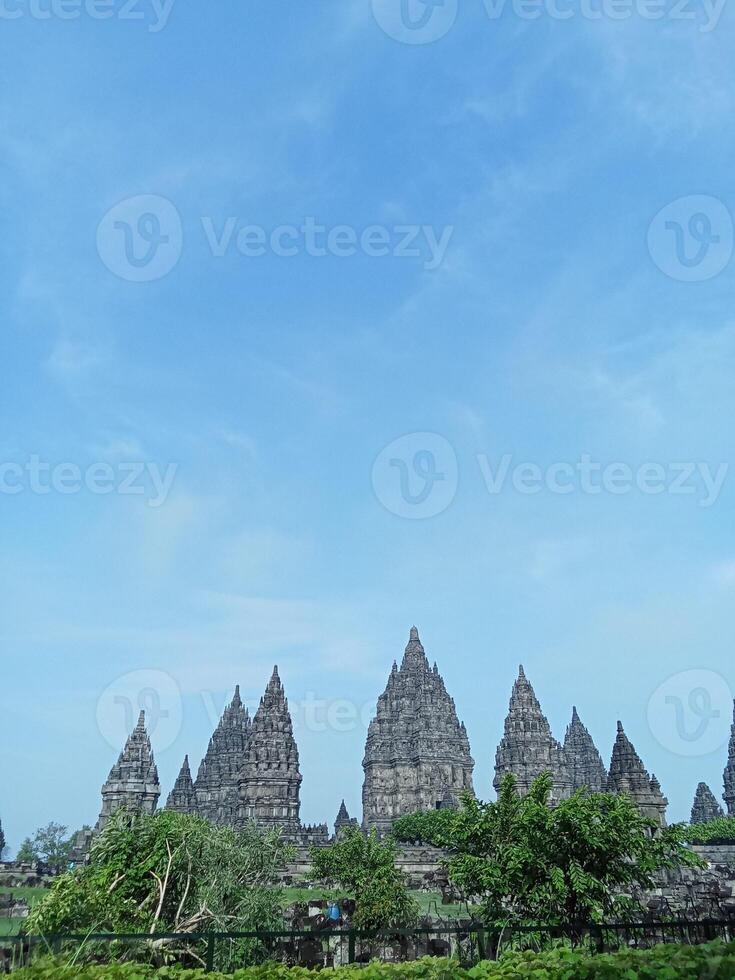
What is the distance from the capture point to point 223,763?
7894 centimetres

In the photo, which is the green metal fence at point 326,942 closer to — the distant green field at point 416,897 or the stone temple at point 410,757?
the distant green field at point 416,897

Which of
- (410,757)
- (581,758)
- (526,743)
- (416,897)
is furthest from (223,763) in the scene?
(416,897)

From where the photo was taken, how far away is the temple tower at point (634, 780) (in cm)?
5797

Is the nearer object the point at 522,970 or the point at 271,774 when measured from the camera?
the point at 522,970

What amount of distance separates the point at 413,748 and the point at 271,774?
2623 cm

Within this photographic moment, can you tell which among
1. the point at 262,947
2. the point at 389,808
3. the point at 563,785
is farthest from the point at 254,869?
the point at 563,785

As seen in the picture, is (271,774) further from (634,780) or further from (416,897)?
(634,780)

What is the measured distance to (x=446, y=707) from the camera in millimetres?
80000

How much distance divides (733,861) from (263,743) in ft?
107

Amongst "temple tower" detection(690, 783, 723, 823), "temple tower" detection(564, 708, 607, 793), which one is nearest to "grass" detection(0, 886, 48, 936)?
"temple tower" detection(564, 708, 607, 793)

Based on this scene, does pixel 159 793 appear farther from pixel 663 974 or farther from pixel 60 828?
pixel 663 974

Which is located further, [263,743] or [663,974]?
[263,743]

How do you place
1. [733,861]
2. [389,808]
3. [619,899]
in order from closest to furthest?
[619,899] < [733,861] < [389,808]

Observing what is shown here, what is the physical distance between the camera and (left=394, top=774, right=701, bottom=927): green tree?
55.3ft
